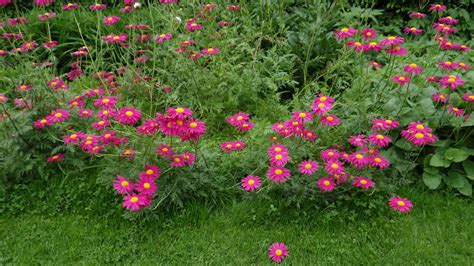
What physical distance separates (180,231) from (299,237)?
69 centimetres

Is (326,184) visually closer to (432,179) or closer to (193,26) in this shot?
(432,179)

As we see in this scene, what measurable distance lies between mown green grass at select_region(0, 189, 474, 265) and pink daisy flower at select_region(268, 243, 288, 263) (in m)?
0.04

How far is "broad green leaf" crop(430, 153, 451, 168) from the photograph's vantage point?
3.04 meters

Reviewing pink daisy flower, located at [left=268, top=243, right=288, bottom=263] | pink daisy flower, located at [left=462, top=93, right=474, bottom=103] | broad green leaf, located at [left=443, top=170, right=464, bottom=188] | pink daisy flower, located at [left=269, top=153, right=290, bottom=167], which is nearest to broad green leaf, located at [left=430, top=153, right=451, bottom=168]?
broad green leaf, located at [left=443, top=170, right=464, bottom=188]

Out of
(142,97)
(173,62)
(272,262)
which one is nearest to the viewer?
(272,262)

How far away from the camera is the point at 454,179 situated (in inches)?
122

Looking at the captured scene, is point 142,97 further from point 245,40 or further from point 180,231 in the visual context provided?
point 180,231

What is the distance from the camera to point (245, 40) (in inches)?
158

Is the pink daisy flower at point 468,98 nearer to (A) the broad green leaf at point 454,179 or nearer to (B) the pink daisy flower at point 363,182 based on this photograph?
(A) the broad green leaf at point 454,179

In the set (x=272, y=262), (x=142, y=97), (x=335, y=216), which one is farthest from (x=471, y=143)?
(x=142, y=97)

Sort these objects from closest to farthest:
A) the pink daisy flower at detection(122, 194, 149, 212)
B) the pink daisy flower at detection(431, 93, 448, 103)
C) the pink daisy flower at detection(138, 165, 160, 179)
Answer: the pink daisy flower at detection(122, 194, 149, 212) < the pink daisy flower at detection(138, 165, 160, 179) < the pink daisy flower at detection(431, 93, 448, 103)

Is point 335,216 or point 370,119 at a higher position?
point 370,119

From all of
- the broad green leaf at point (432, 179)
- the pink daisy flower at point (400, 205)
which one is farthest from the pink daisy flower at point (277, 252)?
the broad green leaf at point (432, 179)

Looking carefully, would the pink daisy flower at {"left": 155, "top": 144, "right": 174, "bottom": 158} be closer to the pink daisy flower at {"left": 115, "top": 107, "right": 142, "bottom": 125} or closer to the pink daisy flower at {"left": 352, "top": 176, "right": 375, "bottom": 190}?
the pink daisy flower at {"left": 115, "top": 107, "right": 142, "bottom": 125}
